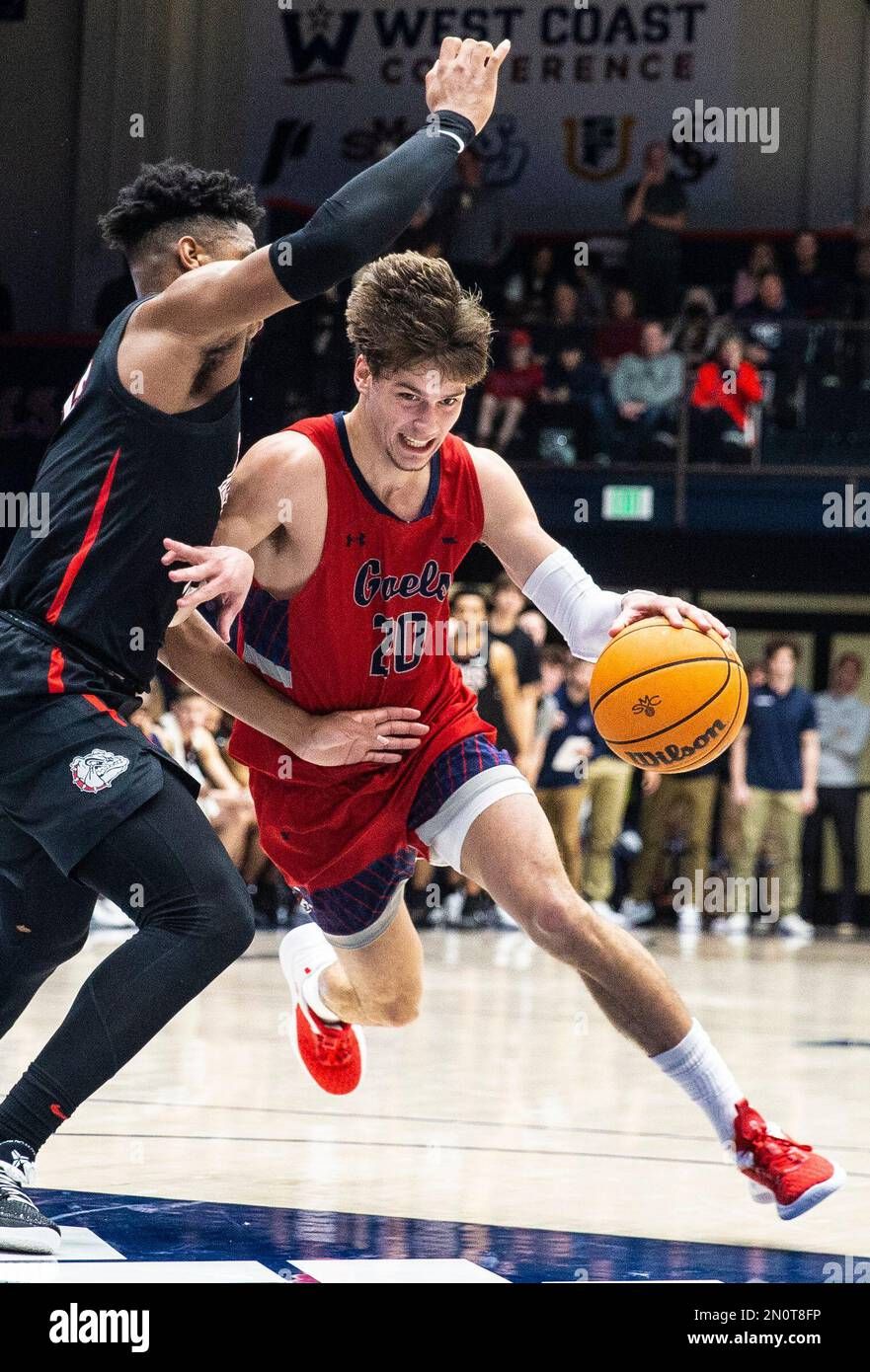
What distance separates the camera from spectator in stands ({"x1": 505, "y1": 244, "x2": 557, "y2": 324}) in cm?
1617

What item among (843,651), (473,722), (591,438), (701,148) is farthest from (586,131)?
(473,722)

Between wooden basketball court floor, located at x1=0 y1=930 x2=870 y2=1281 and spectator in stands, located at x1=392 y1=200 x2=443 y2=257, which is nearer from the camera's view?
wooden basketball court floor, located at x1=0 y1=930 x2=870 y2=1281

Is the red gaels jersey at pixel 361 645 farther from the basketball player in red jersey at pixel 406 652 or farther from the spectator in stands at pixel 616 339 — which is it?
the spectator in stands at pixel 616 339

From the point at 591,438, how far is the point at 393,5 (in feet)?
19.2

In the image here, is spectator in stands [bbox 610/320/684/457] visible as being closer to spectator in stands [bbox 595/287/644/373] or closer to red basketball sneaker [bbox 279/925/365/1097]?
spectator in stands [bbox 595/287/644/373]

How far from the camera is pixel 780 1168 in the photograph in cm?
412

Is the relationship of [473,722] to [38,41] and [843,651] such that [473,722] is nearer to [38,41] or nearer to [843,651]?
[843,651]

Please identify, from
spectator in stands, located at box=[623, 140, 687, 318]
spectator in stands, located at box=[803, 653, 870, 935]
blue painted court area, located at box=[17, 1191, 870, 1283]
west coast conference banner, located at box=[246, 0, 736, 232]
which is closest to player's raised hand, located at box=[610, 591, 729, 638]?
blue painted court area, located at box=[17, 1191, 870, 1283]

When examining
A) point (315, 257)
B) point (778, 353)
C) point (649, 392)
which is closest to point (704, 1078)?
point (315, 257)

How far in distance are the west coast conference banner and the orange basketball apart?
14.1m

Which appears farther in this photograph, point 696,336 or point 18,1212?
point 696,336

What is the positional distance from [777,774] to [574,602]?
358 inches

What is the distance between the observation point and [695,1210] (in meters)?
4.63

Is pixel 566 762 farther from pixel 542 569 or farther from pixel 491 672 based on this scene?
pixel 542 569
